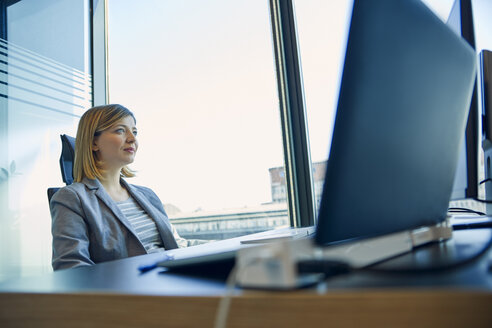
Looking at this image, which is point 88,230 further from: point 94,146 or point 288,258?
point 288,258

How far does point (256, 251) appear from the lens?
329 millimetres

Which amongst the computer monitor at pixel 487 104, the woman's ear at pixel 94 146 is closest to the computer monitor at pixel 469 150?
the computer monitor at pixel 487 104

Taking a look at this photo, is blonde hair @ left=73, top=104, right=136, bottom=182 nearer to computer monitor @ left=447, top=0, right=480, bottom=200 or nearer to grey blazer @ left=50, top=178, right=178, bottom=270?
grey blazer @ left=50, top=178, right=178, bottom=270

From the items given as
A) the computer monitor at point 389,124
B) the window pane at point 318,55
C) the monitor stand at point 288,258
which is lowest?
the monitor stand at point 288,258

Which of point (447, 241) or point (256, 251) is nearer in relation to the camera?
point (256, 251)

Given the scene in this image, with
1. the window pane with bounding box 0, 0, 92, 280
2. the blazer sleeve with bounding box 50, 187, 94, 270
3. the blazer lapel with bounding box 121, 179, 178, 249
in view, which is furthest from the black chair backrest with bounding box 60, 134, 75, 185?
the window pane with bounding box 0, 0, 92, 280

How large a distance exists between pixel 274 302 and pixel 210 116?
8.39ft

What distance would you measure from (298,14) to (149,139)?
1479mm

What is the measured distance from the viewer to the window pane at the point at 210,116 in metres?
2.73

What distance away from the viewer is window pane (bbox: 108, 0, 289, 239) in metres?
2.73

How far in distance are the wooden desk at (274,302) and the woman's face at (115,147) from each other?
1.28 metres

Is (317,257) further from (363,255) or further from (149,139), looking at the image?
(149,139)

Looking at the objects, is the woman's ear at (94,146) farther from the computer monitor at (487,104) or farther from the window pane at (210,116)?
the computer monitor at (487,104)

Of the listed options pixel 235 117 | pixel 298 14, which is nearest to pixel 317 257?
pixel 235 117
